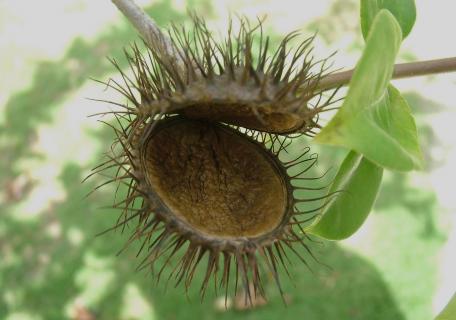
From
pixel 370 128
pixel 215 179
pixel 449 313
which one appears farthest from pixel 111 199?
pixel 370 128

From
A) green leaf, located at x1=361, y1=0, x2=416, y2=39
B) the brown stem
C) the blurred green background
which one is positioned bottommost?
the blurred green background

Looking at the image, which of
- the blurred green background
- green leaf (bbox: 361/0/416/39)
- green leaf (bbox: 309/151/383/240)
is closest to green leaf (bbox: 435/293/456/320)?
green leaf (bbox: 309/151/383/240)

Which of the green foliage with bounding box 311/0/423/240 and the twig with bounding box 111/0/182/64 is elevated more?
the twig with bounding box 111/0/182/64

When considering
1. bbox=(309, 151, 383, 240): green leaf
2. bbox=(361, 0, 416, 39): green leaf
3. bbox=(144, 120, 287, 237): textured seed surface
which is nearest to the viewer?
bbox=(309, 151, 383, 240): green leaf

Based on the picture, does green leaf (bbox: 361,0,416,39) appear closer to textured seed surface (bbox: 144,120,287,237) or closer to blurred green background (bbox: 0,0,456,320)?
textured seed surface (bbox: 144,120,287,237)

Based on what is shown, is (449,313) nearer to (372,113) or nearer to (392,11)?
(372,113)

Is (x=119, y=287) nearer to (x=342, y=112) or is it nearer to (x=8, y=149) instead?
(x=8, y=149)

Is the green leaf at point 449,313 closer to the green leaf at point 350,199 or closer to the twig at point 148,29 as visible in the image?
the green leaf at point 350,199
